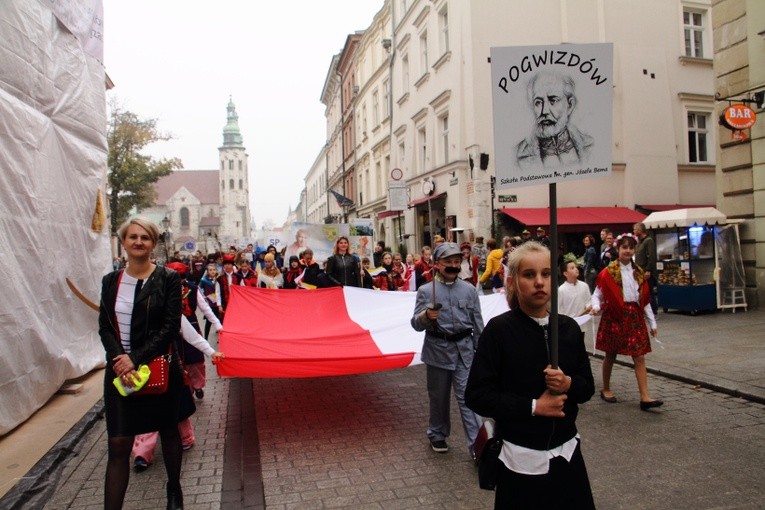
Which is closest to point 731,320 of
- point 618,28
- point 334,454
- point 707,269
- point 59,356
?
point 707,269

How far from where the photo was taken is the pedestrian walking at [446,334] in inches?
199

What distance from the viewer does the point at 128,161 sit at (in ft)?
117

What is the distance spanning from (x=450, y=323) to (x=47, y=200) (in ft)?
17.2

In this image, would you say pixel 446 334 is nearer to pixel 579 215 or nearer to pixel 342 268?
pixel 342 268

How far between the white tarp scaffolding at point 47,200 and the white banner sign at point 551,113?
5.10 m

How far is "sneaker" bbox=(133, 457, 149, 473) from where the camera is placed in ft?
15.9

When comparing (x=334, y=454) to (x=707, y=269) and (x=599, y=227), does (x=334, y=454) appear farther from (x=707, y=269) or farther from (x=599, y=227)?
(x=599, y=227)

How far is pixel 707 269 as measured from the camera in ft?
42.1

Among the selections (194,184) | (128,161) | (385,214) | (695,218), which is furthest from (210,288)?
(194,184)

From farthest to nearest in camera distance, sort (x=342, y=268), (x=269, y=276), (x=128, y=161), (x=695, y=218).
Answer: (x=128, y=161), (x=695, y=218), (x=269, y=276), (x=342, y=268)

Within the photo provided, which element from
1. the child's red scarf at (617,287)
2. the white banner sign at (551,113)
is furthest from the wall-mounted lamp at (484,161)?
the white banner sign at (551,113)

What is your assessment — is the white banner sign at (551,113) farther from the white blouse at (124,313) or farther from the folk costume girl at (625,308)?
the folk costume girl at (625,308)

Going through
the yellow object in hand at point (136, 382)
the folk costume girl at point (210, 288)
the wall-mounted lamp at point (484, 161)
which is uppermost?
the wall-mounted lamp at point (484, 161)

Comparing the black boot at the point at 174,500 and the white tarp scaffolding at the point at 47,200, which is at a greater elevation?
the white tarp scaffolding at the point at 47,200
